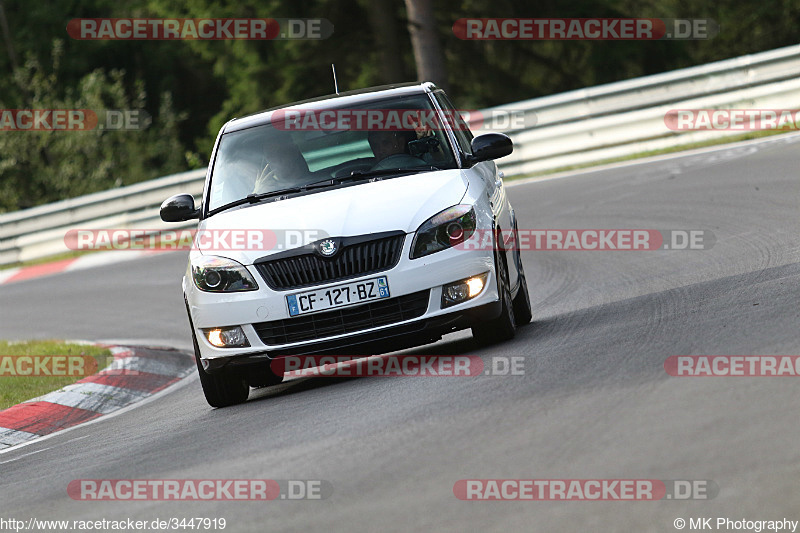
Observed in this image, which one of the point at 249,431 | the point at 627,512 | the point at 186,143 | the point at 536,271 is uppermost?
the point at 627,512

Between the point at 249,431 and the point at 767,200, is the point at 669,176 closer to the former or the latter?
the point at 767,200

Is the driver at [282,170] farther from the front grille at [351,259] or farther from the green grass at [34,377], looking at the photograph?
the green grass at [34,377]

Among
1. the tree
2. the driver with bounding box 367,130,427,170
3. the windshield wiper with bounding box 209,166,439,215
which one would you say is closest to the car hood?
the windshield wiper with bounding box 209,166,439,215

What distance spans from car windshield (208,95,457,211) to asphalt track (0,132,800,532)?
1.29 m

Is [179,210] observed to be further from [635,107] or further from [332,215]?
[635,107]

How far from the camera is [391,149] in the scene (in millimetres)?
8828

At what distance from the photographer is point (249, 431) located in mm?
7148

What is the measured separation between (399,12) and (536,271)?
21950 millimetres

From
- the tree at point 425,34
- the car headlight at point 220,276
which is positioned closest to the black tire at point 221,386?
the car headlight at point 220,276

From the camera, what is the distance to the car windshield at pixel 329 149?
8.77 m

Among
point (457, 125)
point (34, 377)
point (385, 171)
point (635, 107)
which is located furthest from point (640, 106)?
point (385, 171)

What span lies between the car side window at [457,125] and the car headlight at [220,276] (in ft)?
6.42

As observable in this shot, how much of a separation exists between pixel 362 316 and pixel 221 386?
1120mm

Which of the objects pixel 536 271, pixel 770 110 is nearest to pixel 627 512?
pixel 536 271
